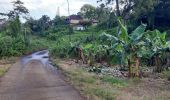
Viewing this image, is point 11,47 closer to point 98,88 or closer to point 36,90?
point 36,90

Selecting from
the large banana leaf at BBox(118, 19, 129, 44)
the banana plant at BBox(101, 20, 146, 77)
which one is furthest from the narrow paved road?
the large banana leaf at BBox(118, 19, 129, 44)

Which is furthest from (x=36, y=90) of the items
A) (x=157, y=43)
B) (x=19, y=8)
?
(x=19, y=8)

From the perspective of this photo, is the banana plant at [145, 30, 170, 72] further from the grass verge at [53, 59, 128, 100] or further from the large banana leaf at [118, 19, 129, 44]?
the grass verge at [53, 59, 128, 100]

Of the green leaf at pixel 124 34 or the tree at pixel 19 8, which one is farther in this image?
the tree at pixel 19 8

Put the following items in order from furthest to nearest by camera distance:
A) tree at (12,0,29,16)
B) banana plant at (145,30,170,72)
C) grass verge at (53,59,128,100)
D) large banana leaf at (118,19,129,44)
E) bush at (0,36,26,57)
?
tree at (12,0,29,16) < bush at (0,36,26,57) < banana plant at (145,30,170,72) < large banana leaf at (118,19,129,44) < grass verge at (53,59,128,100)

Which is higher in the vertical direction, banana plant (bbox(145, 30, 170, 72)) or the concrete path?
banana plant (bbox(145, 30, 170, 72))

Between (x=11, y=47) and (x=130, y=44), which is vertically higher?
(x=130, y=44)

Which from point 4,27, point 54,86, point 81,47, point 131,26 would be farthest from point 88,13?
point 54,86

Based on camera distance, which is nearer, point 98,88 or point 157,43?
point 98,88

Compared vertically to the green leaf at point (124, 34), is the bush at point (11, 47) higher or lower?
lower

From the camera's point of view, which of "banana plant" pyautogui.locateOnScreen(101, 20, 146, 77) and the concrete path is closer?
the concrete path

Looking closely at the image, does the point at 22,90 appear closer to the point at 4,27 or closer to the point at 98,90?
the point at 98,90

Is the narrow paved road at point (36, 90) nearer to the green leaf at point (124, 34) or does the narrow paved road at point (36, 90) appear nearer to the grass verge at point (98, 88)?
the grass verge at point (98, 88)

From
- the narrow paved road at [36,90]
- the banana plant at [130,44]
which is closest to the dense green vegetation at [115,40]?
the banana plant at [130,44]
